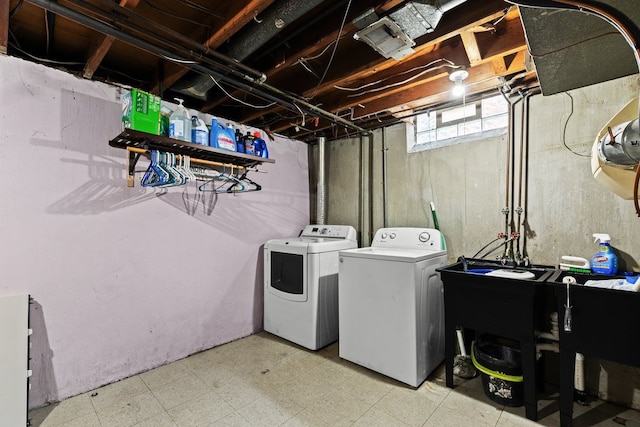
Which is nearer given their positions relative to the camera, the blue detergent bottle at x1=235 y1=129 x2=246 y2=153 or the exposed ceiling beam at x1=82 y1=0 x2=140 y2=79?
the exposed ceiling beam at x1=82 y1=0 x2=140 y2=79

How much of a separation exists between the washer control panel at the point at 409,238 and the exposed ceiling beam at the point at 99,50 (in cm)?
241

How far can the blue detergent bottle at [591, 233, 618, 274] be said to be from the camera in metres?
1.86

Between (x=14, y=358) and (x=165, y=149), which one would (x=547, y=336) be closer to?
(x=165, y=149)

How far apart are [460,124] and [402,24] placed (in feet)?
4.66

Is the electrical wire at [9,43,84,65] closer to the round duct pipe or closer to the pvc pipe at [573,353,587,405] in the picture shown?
the round duct pipe

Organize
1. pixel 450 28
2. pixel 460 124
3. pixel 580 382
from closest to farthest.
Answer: pixel 450 28
pixel 580 382
pixel 460 124

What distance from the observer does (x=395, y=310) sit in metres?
2.13

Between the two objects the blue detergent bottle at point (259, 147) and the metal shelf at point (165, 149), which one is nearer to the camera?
the metal shelf at point (165, 149)

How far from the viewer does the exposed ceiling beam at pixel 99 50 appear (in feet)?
4.80

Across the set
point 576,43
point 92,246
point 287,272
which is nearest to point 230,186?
point 287,272

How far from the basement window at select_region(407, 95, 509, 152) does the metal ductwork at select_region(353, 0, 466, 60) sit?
1.18 meters

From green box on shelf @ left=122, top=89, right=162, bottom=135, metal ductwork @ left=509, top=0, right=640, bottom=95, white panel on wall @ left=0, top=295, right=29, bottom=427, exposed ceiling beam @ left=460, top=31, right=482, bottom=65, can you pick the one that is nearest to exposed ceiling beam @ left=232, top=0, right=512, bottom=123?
exposed ceiling beam @ left=460, top=31, right=482, bottom=65

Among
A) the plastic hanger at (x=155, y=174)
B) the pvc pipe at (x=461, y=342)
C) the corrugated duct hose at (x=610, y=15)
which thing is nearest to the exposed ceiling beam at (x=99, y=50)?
the plastic hanger at (x=155, y=174)

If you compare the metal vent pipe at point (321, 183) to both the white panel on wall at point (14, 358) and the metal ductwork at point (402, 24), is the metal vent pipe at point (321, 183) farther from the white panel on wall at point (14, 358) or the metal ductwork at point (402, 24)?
the white panel on wall at point (14, 358)
